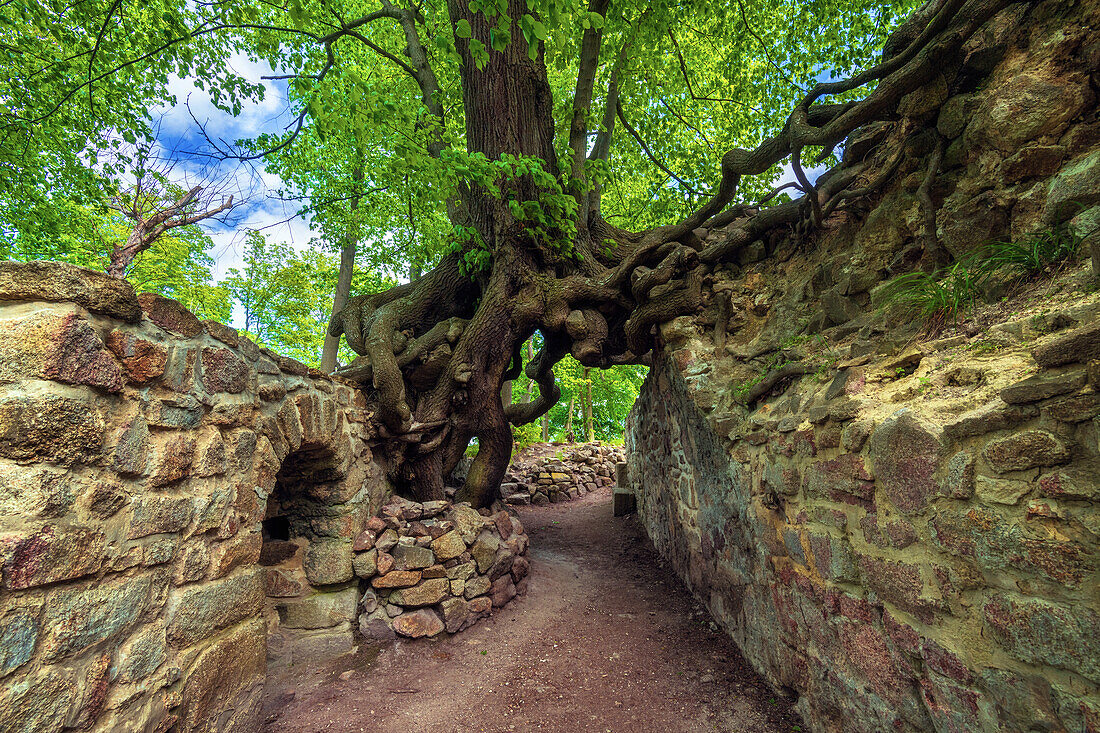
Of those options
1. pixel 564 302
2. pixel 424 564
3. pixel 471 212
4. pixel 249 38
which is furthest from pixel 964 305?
pixel 249 38

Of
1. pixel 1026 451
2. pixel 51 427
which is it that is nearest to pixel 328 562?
pixel 51 427

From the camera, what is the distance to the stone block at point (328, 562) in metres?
3.35

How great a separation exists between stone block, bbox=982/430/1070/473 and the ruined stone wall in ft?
10.2

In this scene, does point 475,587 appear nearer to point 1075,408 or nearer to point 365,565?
point 365,565

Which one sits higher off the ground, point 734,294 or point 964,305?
point 734,294

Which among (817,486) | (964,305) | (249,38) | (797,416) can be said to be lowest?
(817,486)

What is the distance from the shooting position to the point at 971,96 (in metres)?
2.24

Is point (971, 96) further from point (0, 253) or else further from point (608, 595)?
point (0, 253)

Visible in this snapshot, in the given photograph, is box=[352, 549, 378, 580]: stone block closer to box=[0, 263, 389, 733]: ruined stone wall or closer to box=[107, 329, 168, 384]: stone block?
box=[0, 263, 389, 733]: ruined stone wall

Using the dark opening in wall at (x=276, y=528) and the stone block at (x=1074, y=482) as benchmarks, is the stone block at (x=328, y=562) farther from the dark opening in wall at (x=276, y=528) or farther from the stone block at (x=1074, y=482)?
the stone block at (x=1074, y=482)

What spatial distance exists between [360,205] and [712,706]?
27.2 ft

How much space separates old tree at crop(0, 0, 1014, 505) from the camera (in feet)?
12.7

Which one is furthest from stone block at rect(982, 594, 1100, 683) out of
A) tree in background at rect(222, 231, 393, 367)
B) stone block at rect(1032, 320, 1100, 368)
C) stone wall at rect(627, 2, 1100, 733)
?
tree in background at rect(222, 231, 393, 367)

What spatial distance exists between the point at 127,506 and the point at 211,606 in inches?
27.9
